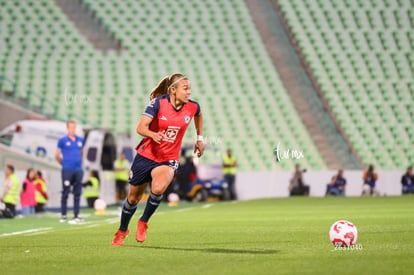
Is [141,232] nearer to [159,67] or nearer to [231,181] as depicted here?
[231,181]

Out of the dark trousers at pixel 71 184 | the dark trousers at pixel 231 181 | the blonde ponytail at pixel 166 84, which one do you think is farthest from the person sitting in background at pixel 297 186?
the blonde ponytail at pixel 166 84

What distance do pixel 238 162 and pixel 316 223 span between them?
61.4 feet

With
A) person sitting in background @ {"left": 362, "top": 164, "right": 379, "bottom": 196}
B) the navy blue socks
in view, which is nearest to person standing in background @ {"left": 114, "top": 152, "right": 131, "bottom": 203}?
person sitting in background @ {"left": 362, "top": 164, "right": 379, "bottom": 196}

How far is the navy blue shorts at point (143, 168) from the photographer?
10.7m

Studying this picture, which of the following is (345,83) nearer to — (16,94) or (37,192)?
(16,94)

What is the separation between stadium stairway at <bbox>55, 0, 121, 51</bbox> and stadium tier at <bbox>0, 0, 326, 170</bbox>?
0.81ft

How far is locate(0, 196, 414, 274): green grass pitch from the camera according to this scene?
26.8 feet

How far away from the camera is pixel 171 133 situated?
35.0 feet

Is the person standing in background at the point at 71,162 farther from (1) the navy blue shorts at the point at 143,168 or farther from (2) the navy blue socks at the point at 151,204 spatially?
(1) the navy blue shorts at the point at 143,168

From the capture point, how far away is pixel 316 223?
1553cm

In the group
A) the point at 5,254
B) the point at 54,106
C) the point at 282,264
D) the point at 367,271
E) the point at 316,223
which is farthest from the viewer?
the point at 54,106

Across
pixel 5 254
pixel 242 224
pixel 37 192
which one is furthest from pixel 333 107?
pixel 5 254

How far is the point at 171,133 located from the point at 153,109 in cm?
35

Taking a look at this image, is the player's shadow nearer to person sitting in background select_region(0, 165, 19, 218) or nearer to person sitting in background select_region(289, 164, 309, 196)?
person sitting in background select_region(0, 165, 19, 218)
